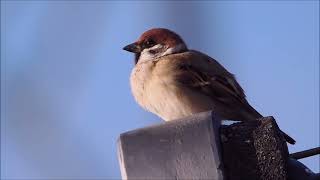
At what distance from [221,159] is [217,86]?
2.38m

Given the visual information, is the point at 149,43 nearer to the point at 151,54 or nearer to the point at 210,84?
the point at 151,54

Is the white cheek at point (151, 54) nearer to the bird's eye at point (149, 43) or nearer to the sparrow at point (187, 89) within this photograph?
the bird's eye at point (149, 43)

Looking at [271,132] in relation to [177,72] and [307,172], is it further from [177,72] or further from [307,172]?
[177,72]

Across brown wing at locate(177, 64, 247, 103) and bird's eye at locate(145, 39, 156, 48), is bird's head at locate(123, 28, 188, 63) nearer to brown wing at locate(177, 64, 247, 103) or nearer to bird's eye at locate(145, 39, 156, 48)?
bird's eye at locate(145, 39, 156, 48)

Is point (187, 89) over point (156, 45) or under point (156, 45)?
under

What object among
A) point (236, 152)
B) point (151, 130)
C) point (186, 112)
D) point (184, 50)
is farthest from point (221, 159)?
point (184, 50)

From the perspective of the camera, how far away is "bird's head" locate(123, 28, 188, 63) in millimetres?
4941

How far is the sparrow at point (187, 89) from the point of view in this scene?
428 cm

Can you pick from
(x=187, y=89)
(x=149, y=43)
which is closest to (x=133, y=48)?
(x=149, y=43)

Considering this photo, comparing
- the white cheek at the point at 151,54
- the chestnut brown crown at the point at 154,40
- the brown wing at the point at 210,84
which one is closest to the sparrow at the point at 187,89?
the brown wing at the point at 210,84

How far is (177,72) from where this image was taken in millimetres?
4371

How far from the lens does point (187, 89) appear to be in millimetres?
4328

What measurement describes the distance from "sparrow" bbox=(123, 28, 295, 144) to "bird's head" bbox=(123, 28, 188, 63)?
294 millimetres

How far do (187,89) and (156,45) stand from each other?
0.72 m
